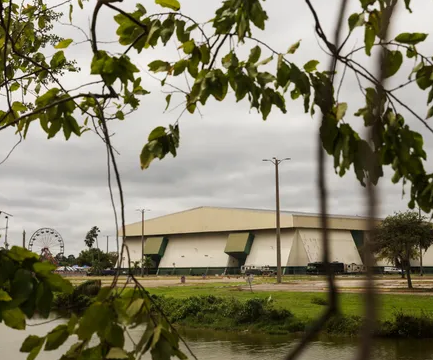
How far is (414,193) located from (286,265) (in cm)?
Result: 5472

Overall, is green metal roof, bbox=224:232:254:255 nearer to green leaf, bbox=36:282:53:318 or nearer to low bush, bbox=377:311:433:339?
low bush, bbox=377:311:433:339

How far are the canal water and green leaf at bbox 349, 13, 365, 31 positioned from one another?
1065cm

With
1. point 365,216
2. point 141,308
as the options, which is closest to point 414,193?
point 141,308

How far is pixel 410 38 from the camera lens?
1.61 metres

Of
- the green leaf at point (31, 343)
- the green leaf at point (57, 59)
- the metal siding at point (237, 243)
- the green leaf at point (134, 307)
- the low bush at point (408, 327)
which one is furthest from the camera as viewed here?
the metal siding at point (237, 243)

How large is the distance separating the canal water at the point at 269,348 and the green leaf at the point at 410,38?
10.6 meters

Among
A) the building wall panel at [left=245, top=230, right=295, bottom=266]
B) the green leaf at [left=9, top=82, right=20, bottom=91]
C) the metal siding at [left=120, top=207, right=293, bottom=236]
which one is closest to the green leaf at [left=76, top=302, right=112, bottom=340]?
the green leaf at [left=9, top=82, right=20, bottom=91]

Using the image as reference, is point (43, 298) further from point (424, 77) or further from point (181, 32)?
point (424, 77)

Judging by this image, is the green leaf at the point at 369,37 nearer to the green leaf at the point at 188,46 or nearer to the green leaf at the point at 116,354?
the green leaf at the point at 188,46

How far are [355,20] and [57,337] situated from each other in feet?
3.23

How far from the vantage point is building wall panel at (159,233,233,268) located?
60750 mm

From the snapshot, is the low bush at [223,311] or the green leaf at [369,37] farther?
the low bush at [223,311]

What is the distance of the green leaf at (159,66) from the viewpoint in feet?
6.45

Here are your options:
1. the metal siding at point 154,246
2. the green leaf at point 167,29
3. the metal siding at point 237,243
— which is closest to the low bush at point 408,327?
the green leaf at point 167,29
